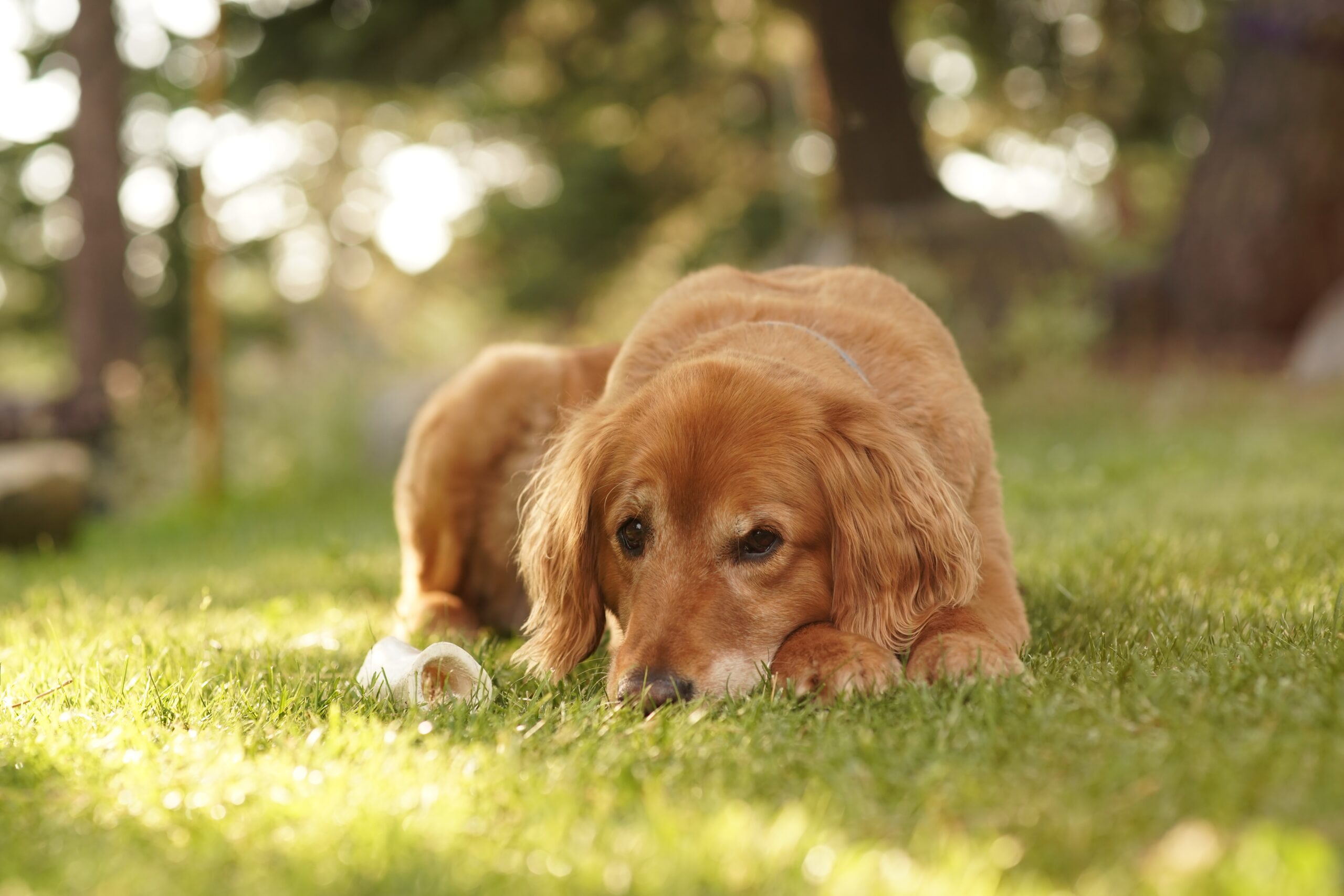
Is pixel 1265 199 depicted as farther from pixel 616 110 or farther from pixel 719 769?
pixel 616 110

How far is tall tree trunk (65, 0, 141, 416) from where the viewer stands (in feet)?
41.0

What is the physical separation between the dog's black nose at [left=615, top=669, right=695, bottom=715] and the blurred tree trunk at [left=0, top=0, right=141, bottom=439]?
11220 millimetres

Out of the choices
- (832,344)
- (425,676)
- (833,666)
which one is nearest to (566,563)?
(425,676)

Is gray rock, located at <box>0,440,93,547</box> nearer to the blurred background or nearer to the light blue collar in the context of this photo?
the blurred background

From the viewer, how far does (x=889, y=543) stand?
3076 mm

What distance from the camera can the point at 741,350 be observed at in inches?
135

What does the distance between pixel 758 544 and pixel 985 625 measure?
643mm

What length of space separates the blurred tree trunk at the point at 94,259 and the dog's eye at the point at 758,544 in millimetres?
11141

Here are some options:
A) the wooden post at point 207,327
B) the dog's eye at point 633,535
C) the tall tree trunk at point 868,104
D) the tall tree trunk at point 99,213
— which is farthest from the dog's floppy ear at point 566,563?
→ the tall tree trunk at point 99,213

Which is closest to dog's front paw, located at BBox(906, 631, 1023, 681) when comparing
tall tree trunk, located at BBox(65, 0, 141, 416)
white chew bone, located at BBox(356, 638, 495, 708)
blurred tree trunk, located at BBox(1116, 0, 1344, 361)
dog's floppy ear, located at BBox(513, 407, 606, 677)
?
dog's floppy ear, located at BBox(513, 407, 606, 677)

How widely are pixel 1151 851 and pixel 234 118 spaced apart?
17.9m

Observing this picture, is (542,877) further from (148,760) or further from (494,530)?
(494,530)

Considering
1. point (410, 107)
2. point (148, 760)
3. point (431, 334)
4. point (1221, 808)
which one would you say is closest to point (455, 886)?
point (148, 760)

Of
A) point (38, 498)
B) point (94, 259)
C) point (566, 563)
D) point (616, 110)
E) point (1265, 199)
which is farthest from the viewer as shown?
point (616, 110)
